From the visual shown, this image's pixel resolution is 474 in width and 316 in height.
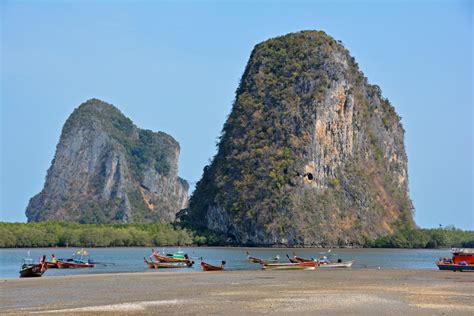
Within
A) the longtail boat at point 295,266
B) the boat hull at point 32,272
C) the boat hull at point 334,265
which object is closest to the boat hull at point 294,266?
the longtail boat at point 295,266

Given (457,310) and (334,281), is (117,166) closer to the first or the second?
(334,281)

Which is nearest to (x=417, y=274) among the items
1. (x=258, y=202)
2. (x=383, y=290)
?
(x=383, y=290)

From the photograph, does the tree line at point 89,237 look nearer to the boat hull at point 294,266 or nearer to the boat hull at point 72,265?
the boat hull at point 72,265

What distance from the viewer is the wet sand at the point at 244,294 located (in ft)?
96.0

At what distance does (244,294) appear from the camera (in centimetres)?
3488

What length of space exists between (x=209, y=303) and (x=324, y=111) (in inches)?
4068

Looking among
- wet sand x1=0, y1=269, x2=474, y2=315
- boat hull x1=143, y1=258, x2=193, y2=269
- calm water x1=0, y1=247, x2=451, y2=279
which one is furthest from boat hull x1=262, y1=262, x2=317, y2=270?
boat hull x1=143, y1=258, x2=193, y2=269

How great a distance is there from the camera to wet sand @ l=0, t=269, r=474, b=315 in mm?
29266

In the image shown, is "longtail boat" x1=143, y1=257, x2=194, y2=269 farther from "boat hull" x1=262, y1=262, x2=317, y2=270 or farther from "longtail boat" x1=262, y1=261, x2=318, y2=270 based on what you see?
"boat hull" x1=262, y1=262, x2=317, y2=270

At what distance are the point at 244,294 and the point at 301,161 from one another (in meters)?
95.3

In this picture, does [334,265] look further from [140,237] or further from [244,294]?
[140,237]

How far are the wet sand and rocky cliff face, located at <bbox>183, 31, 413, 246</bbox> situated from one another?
251ft

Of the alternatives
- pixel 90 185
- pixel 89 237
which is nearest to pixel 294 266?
pixel 89 237

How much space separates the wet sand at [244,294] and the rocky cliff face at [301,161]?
251ft
